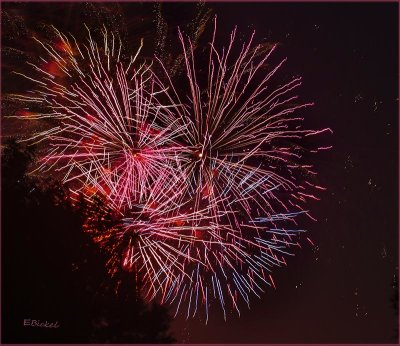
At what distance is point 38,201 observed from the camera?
9.62m

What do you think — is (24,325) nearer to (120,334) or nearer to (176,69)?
(120,334)

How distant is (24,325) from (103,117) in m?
3.68

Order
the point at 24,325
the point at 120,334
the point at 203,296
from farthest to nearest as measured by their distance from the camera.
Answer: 1. the point at 120,334
2. the point at 203,296
3. the point at 24,325

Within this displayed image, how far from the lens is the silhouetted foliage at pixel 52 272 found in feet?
29.6

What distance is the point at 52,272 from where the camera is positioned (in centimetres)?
925

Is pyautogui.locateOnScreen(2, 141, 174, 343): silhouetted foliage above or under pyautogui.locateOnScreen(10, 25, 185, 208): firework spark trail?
under

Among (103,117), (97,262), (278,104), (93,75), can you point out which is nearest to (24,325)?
(97,262)

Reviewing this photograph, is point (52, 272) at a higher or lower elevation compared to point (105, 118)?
lower

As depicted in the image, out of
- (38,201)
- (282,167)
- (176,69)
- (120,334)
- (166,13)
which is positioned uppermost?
(166,13)

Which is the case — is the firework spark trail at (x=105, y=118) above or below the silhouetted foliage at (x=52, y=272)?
above

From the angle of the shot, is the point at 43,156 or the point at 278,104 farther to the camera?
the point at 43,156

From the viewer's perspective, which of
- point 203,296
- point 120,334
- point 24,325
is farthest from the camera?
point 120,334

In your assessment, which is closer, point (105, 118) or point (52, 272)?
point (105, 118)

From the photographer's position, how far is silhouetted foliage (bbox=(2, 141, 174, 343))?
9.02 metres
